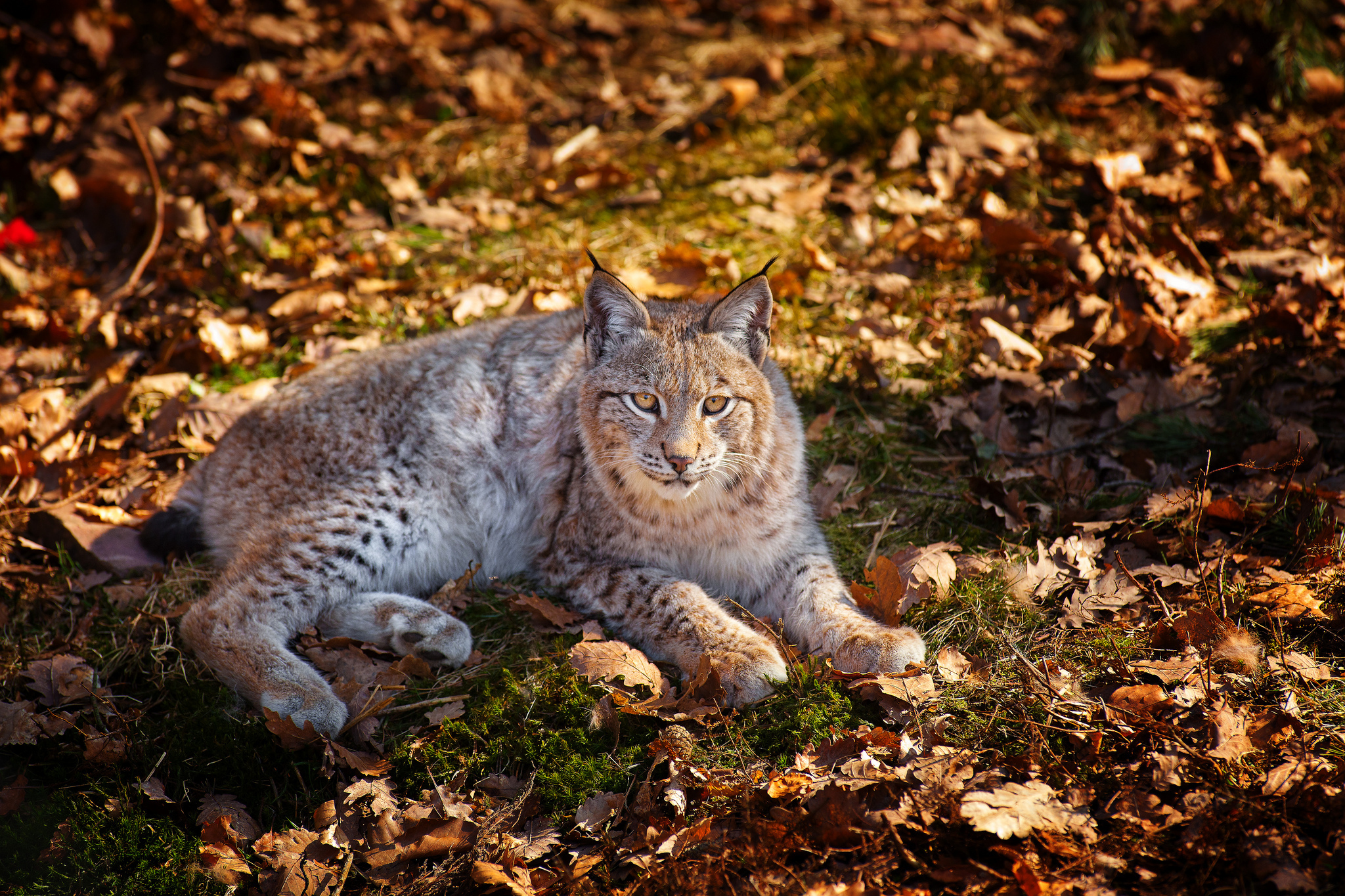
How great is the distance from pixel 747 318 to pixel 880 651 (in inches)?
52.7

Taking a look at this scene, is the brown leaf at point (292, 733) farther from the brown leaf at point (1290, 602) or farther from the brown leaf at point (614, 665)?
the brown leaf at point (1290, 602)

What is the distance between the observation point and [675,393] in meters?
3.26

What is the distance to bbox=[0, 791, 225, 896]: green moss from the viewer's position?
8.29 feet

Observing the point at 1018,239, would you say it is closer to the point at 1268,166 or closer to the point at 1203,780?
the point at 1268,166

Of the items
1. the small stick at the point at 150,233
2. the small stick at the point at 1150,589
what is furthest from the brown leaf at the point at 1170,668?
the small stick at the point at 150,233

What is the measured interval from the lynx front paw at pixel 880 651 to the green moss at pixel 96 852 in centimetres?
206

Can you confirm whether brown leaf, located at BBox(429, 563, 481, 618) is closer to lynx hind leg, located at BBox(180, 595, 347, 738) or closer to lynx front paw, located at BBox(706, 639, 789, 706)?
lynx hind leg, located at BBox(180, 595, 347, 738)

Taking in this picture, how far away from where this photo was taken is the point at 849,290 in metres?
4.95

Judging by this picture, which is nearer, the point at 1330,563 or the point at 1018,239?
the point at 1330,563

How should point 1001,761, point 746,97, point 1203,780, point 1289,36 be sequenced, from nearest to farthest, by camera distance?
point 1203,780, point 1001,761, point 1289,36, point 746,97

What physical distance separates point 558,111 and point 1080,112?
11.9ft

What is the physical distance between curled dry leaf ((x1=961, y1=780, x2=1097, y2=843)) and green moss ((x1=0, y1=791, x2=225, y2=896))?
2.10 m

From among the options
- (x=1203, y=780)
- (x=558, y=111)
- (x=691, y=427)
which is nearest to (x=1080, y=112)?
(x=558, y=111)

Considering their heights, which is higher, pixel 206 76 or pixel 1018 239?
pixel 206 76
